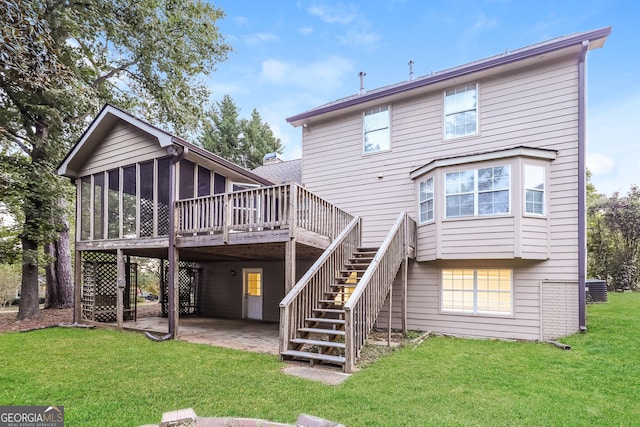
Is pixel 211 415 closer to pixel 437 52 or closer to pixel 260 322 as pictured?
pixel 260 322

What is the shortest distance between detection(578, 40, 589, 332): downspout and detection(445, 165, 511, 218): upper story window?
1.47 meters

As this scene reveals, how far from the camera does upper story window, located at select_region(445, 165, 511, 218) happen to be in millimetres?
7618

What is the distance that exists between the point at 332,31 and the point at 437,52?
19.6 feet

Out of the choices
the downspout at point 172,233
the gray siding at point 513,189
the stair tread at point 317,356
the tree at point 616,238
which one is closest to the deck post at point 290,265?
the stair tread at point 317,356

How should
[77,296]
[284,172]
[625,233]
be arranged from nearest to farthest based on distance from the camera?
[77,296]
[284,172]
[625,233]

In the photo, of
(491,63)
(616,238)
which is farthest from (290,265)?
(616,238)

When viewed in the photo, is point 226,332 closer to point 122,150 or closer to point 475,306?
point 122,150

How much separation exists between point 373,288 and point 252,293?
7030mm

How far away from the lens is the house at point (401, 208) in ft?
23.6

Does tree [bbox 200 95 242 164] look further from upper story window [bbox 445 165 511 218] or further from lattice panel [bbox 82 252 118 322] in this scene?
upper story window [bbox 445 165 511 218]

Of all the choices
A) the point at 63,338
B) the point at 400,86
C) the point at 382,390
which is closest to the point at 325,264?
the point at 382,390

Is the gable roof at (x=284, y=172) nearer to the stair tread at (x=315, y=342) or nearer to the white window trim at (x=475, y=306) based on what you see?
the white window trim at (x=475, y=306)

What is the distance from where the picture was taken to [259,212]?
7.35 meters

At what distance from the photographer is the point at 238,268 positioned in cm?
1268
